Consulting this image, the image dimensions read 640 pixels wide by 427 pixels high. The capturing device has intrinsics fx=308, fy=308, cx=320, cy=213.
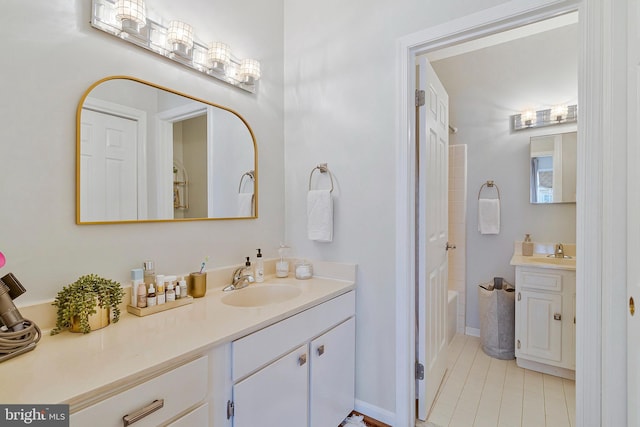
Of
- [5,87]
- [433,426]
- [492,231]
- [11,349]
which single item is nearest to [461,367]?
[433,426]

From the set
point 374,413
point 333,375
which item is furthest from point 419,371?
point 333,375

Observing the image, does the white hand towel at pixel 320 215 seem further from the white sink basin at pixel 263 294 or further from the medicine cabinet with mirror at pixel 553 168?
the medicine cabinet with mirror at pixel 553 168

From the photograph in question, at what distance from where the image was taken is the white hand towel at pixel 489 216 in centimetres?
274

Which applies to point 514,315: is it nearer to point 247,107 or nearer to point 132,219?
point 247,107

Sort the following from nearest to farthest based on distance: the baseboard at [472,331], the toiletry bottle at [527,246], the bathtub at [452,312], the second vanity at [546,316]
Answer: the second vanity at [546,316] → the toiletry bottle at [527,246] → the bathtub at [452,312] → the baseboard at [472,331]

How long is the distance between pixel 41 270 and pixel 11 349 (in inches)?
12.2

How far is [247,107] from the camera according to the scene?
1844mm

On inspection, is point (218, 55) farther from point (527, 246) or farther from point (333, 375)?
point (527, 246)

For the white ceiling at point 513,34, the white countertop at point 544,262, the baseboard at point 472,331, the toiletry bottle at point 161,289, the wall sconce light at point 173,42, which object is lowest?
the baseboard at point 472,331

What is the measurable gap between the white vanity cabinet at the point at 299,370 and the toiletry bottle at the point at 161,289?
17.9 inches

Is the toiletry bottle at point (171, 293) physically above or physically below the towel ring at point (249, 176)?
below

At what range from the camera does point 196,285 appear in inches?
58.2

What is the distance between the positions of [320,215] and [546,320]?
1848mm

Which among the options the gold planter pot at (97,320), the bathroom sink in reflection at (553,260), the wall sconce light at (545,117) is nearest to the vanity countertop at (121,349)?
the gold planter pot at (97,320)
